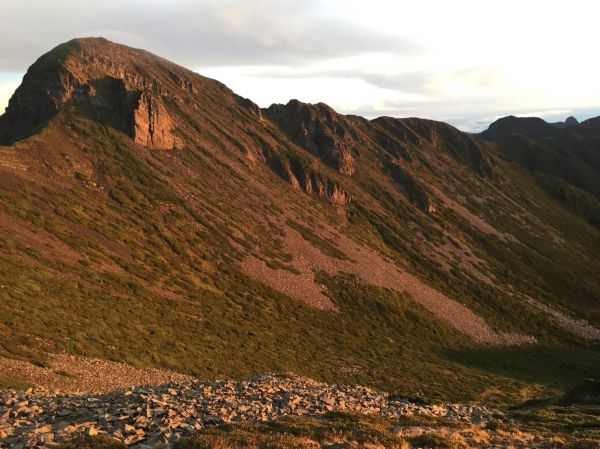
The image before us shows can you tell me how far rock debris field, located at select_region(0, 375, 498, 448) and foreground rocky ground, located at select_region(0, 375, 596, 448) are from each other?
37 mm

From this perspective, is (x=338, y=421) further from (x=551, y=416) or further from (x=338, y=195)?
(x=338, y=195)

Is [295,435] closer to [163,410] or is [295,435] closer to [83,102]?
[163,410]

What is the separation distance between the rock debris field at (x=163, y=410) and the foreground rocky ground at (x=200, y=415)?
0.04 metres

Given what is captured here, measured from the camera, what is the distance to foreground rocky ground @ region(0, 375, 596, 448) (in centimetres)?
1728

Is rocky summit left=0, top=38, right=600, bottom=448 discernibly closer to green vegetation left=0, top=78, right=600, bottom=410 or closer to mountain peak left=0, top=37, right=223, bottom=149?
green vegetation left=0, top=78, right=600, bottom=410

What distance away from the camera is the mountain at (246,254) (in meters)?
55.9

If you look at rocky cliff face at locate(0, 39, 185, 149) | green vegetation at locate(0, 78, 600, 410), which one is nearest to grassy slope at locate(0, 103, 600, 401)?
green vegetation at locate(0, 78, 600, 410)

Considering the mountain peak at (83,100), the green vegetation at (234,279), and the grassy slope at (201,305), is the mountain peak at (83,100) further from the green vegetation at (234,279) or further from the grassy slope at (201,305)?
the grassy slope at (201,305)

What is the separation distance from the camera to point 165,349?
1975 inches

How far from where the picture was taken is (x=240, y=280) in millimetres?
84875

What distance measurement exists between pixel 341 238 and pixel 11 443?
108660mm

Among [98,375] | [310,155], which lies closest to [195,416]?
[98,375]

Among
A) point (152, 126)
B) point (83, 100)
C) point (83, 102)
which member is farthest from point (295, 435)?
point (83, 100)

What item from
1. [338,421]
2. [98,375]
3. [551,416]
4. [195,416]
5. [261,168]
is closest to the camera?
[195,416]
